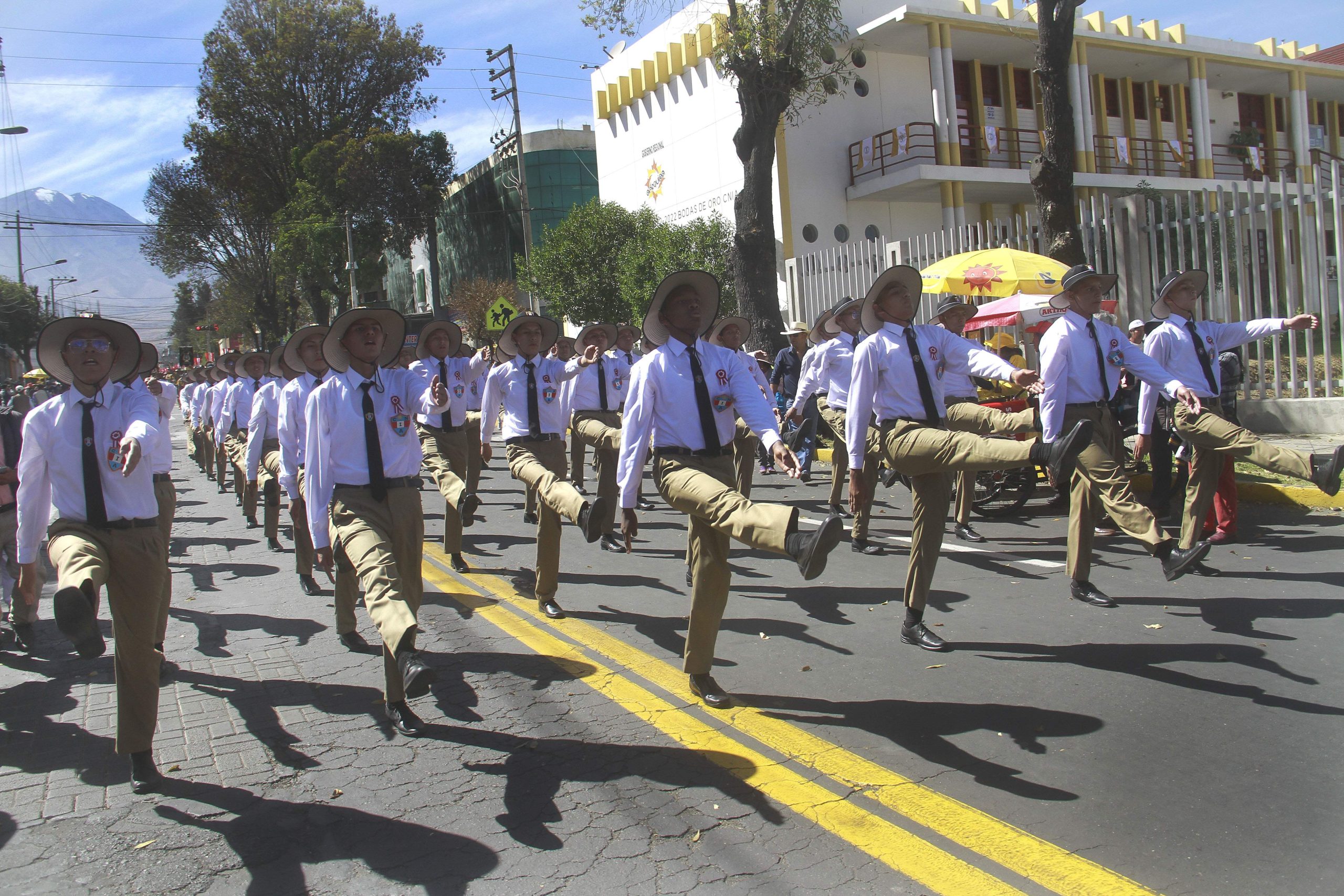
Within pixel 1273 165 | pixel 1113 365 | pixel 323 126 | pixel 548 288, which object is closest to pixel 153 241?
pixel 323 126

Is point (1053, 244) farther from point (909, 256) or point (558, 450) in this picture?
point (558, 450)

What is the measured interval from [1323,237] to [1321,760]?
10.9 meters

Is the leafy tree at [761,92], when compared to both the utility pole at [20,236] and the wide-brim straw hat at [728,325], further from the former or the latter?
the utility pole at [20,236]

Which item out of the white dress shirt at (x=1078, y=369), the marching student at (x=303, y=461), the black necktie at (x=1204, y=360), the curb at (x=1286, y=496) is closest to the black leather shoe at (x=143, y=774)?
the marching student at (x=303, y=461)

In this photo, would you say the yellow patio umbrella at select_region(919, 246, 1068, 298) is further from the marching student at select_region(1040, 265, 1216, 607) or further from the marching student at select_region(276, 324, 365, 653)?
the marching student at select_region(276, 324, 365, 653)

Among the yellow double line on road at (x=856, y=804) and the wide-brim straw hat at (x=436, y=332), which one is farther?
the wide-brim straw hat at (x=436, y=332)

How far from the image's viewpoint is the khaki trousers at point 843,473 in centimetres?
809

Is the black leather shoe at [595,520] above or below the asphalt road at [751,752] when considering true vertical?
above

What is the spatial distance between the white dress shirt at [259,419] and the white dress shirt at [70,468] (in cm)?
481

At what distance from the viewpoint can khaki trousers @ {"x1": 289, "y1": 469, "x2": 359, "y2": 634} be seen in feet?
20.5

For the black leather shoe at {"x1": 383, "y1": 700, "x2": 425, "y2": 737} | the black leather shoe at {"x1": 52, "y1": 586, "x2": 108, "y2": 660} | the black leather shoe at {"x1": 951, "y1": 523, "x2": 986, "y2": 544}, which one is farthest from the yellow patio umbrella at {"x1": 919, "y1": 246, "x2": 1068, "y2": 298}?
the black leather shoe at {"x1": 52, "y1": 586, "x2": 108, "y2": 660}

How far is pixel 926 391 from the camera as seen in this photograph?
562cm

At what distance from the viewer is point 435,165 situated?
46.4 metres

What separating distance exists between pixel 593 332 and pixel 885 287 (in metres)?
4.30
